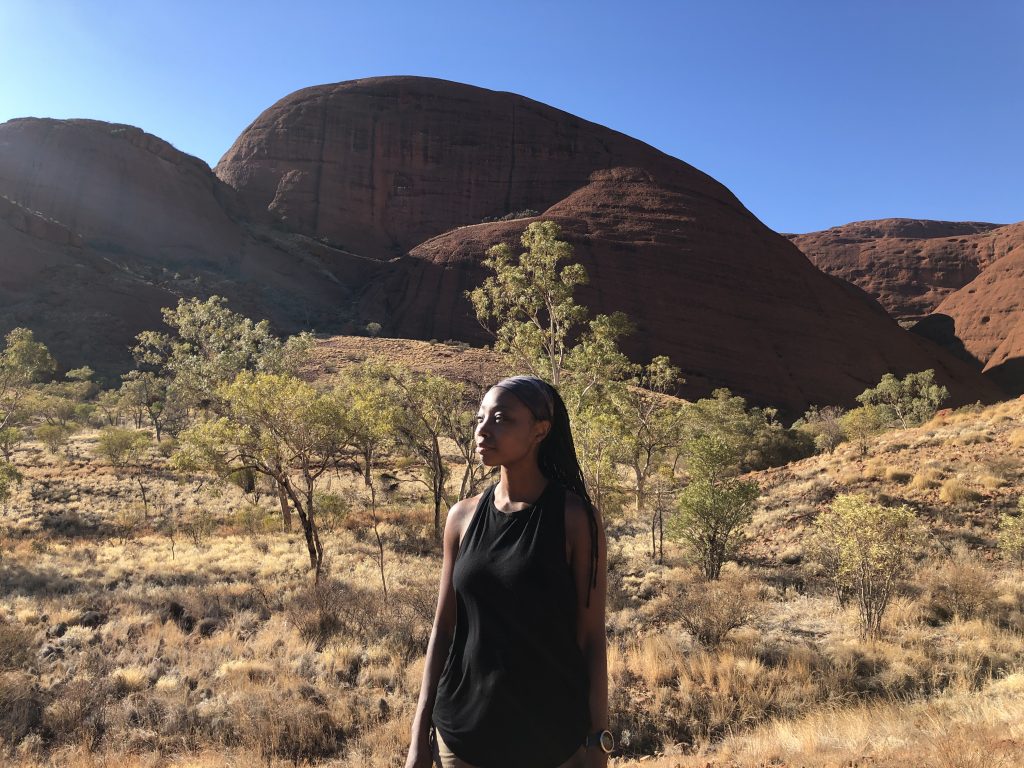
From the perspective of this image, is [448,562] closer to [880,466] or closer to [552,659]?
[552,659]

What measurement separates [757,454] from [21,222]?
6467 cm

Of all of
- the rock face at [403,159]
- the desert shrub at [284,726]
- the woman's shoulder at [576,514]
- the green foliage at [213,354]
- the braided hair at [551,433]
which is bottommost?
the desert shrub at [284,726]

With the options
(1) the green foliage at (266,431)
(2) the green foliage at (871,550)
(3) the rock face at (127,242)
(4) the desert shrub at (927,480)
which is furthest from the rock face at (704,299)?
(2) the green foliage at (871,550)

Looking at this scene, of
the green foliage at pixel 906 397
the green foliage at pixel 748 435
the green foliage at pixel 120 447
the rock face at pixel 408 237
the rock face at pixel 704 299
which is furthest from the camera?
the rock face at pixel 408 237

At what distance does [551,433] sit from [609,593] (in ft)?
27.0

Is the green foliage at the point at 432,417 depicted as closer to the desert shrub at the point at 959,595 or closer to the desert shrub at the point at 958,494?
the desert shrub at the point at 959,595

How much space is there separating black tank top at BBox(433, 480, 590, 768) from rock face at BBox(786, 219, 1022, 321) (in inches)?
3763

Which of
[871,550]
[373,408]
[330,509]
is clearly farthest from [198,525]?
[871,550]

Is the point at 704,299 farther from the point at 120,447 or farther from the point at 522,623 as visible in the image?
the point at 522,623

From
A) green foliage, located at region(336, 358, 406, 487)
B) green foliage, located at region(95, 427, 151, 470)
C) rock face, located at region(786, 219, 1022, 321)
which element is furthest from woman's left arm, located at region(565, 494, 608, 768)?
rock face, located at region(786, 219, 1022, 321)

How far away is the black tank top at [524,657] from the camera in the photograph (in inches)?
64.2

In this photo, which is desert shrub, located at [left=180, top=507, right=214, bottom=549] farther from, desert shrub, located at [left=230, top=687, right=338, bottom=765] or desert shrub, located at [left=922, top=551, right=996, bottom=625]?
desert shrub, located at [left=922, top=551, right=996, bottom=625]

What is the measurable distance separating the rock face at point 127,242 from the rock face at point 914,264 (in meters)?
79.6

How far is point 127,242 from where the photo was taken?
208ft
